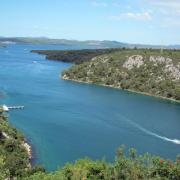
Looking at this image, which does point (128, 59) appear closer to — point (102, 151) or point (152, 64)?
point (152, 64)

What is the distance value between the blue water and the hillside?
5.46 meters

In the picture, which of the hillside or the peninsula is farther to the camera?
the hillside

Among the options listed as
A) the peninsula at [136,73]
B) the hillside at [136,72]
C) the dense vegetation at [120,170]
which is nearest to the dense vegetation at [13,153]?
the dense vegetation at [120,170]

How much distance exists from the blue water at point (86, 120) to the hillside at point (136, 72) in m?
5.46

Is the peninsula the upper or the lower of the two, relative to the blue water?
upper

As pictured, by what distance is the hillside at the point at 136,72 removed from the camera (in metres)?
97.9

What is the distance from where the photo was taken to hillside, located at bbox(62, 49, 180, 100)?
321 feet

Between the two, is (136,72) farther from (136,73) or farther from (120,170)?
(120,170)

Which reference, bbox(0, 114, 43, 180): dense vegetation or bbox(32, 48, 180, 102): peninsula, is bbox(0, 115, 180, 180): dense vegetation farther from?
bbox(32, 48, 180, 102): peninsula

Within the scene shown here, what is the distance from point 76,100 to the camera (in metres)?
81.0

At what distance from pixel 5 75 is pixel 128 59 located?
33.0 m

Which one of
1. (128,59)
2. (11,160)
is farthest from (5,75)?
(11,160)

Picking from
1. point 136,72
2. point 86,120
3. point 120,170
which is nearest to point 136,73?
point 136,72

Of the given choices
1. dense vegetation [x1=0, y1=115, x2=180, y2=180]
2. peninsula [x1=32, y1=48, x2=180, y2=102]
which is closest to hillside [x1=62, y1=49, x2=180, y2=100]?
peninsula [x1=32, y1=48, x2=180, y2=102]
